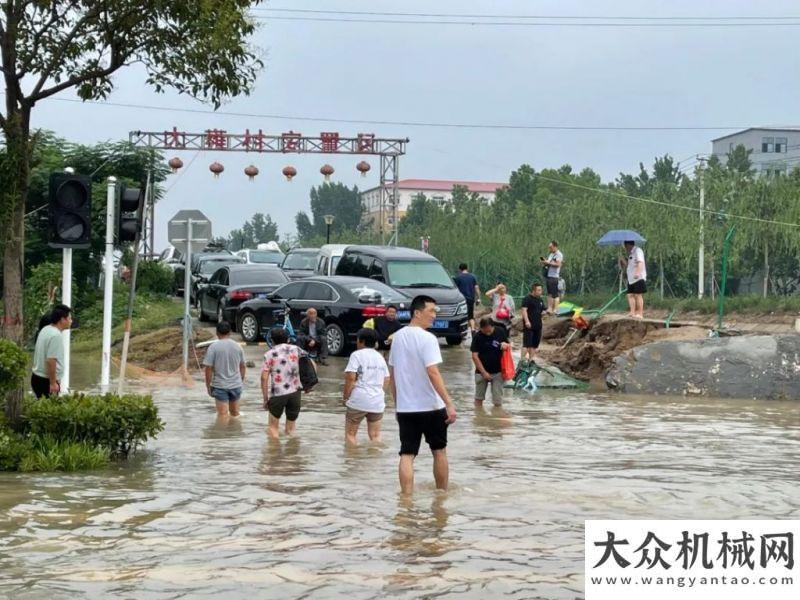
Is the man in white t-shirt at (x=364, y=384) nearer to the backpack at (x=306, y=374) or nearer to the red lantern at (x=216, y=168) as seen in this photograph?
the backpack at (x=306, y=374)

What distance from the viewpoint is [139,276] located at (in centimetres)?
3944

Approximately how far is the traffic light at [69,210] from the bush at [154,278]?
25563mm

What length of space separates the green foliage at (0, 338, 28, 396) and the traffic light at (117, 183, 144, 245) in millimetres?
3802

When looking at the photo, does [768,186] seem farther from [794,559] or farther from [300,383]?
[794,559]

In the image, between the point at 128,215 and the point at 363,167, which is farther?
the point at 363,167

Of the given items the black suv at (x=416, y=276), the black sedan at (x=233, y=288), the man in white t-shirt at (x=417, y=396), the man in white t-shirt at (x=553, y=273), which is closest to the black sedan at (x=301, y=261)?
the black sedan at (x=233, y=288)

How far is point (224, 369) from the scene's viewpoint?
1627 centimetres

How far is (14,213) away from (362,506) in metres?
4.70

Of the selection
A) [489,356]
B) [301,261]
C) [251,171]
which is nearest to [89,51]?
[489,356]

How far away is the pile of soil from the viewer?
25.6 m

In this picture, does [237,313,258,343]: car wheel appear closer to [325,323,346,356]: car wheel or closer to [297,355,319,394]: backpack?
[325,323,346,356]: car wheel

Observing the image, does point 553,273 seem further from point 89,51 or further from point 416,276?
point 89,51

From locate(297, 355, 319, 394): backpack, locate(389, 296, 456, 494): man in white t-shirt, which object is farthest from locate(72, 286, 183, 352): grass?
locate(389, 296, 456, 494): man in white t-shirt

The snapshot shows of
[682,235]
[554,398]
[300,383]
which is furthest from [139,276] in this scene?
[300,383]
